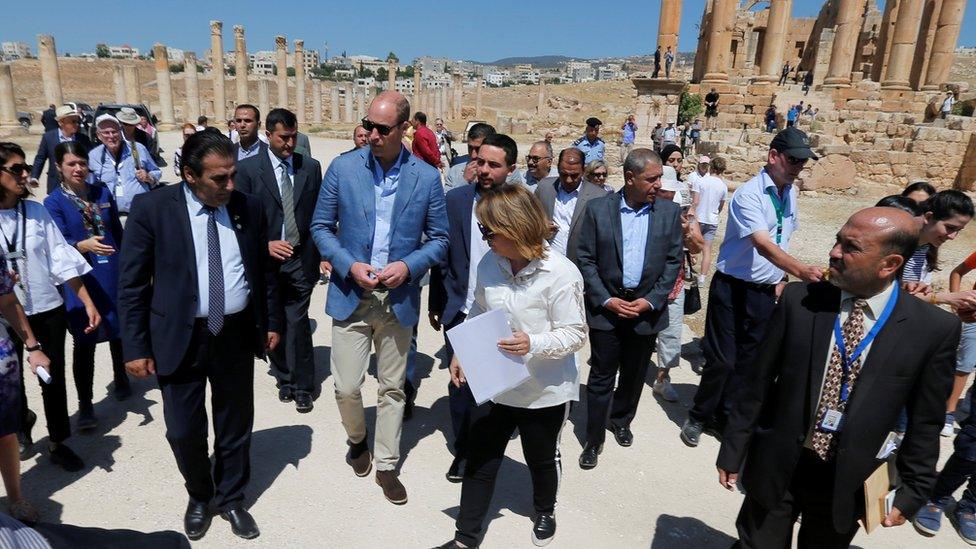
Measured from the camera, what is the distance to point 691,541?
3.39 metres

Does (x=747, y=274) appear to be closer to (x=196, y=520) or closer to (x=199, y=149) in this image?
(x=199, y=149)

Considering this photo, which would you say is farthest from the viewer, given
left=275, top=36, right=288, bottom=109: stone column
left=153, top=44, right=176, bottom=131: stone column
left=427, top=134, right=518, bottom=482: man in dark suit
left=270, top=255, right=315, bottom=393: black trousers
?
left=275, top=36, right=288, bottom=109: stone column

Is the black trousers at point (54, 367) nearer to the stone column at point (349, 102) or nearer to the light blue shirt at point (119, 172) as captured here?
the light blue shirt at point (119, 172)

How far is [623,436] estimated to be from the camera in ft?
14.4

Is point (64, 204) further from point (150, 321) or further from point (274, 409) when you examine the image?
point (274, 409)

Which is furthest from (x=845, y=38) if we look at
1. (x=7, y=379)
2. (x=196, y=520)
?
→ (x=7, y=379)

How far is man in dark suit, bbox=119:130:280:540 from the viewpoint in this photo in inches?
114

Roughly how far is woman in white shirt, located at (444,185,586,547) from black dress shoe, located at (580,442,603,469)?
1.04m

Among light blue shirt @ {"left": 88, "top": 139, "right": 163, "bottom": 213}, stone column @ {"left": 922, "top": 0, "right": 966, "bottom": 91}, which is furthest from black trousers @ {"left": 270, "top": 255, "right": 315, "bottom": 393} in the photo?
stone column @ {"left": 922, "top": 0, "right": 966, "bottom": 91}

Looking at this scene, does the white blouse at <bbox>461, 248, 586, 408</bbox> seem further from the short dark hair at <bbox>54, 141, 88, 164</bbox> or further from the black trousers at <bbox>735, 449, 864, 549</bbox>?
the short dark hair at <bbox>54, 141, 88, 164</bbox>

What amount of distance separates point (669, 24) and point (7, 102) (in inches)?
1106

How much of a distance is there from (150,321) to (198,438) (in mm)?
699

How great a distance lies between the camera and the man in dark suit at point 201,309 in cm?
289

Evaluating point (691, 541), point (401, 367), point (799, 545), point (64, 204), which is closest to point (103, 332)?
point (64, 204)
